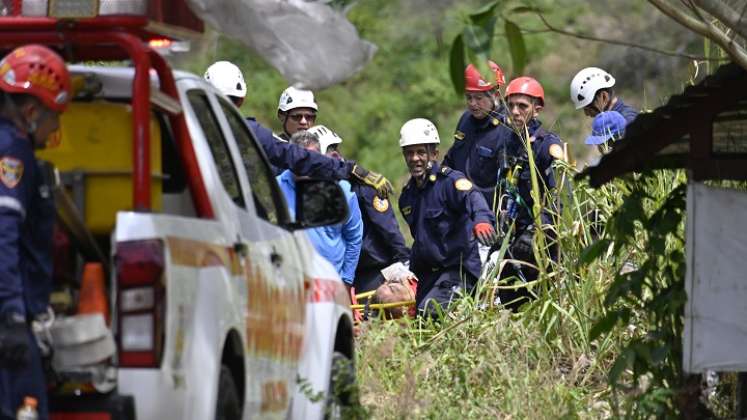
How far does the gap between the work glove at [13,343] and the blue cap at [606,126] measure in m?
6.71

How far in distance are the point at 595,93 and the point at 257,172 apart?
5.88 meters

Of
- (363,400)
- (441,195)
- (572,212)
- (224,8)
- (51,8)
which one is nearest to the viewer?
(51,8)

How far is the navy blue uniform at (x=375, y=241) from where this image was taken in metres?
13.0

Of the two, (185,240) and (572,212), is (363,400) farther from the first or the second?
(185,240)

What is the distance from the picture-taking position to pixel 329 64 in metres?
7.22

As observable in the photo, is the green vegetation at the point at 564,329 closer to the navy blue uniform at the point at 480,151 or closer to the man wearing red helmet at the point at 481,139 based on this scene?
the man wearing red helmet at the point at 481,139

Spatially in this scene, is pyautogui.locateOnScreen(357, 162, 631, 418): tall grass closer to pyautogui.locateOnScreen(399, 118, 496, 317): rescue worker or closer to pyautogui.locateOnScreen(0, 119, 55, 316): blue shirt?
pyautogui.locateOnScreen(399, 118, 496, 317): rescue worker

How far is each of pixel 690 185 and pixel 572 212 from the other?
3.01 meters

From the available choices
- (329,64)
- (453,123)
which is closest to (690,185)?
(329,64)

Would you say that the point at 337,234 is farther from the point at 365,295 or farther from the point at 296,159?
the point at 296,159

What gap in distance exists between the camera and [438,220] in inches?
500

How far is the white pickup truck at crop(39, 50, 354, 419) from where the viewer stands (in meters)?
5.84

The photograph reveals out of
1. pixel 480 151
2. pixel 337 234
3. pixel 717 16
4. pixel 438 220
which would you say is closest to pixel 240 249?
pixel 717 16

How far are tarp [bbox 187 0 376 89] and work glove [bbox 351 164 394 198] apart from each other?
190 inches
